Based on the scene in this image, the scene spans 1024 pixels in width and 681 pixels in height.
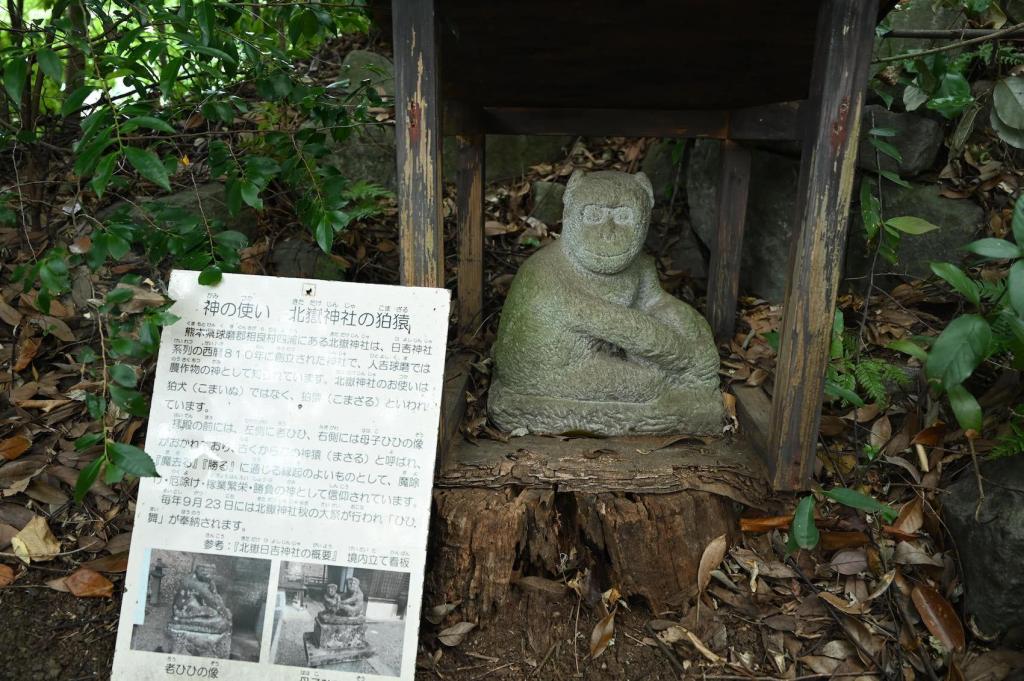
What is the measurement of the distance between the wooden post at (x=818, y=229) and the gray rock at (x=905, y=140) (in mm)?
1364

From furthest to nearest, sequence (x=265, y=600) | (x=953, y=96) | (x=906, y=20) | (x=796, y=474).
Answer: (x=906, y=20) → (x=953, y=96) → (x=796, y=474) → (x=265, y=600)

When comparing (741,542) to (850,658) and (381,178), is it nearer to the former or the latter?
(850,658)

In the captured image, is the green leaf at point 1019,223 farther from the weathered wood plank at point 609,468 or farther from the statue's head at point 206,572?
the statue's head at point 206,572

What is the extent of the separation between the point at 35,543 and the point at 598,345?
6.92ft

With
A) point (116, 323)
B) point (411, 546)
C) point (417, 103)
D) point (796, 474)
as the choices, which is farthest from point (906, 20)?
point (116, 323)

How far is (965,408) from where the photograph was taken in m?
2.39

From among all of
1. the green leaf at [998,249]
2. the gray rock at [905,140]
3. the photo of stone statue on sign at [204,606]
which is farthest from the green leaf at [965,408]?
the photo of stone statue on sign at [204,606]

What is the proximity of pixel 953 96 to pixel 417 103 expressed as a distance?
232cm

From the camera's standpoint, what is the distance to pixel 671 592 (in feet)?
8.59

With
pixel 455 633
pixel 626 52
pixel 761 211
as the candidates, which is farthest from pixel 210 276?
pixel 761 211

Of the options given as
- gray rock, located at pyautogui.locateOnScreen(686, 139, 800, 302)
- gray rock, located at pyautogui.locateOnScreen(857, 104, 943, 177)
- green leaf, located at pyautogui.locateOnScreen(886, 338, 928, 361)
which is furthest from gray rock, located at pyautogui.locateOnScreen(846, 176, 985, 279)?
green leaf, located at pyautogui.locateOnScreen(886, 338, 928, 361)

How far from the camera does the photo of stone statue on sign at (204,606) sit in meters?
2.03

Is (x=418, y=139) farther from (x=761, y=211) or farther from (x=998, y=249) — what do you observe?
(x=761, y=211)

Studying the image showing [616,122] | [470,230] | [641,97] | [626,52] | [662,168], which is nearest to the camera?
[626,52]
